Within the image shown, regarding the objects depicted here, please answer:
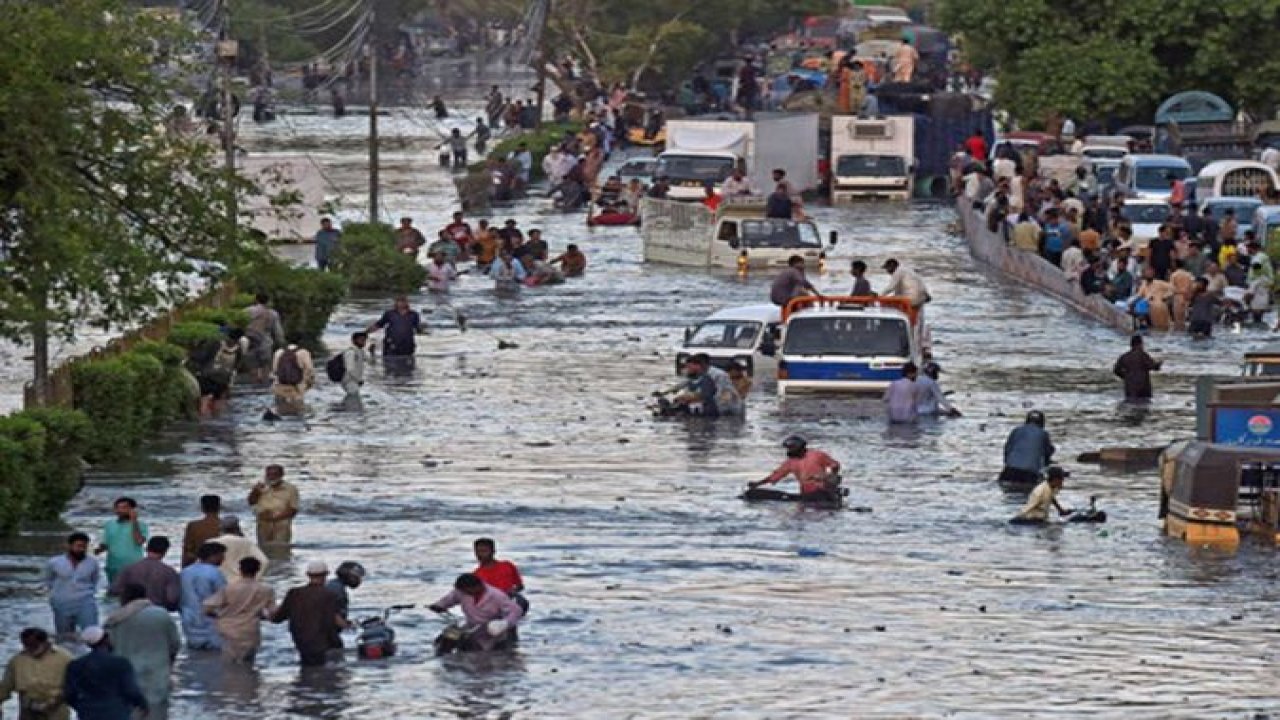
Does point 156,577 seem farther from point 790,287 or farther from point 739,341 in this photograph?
point 790,287

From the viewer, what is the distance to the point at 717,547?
32719mm

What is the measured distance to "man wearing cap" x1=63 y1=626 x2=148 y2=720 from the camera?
22.4 m

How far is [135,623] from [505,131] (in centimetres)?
7578

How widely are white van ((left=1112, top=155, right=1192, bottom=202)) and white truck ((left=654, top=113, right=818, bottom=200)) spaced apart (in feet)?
33.0

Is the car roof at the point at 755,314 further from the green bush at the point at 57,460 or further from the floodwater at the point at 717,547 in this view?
the green bush at the point at 57,460

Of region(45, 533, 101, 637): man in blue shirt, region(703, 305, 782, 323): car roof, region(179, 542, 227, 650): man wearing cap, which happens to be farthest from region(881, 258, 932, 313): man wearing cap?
region(45, 533, 101, 637): man in blue shirt

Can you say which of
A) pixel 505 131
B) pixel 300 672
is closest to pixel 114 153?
pixel 300 672

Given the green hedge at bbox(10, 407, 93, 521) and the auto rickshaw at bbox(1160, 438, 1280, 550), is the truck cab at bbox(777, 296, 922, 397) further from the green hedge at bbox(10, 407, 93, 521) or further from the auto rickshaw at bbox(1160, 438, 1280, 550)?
the green hedge at bbox(10, 407, 93, 521)

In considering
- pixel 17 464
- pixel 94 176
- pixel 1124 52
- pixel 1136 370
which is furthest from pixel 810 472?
pixel 1124 52

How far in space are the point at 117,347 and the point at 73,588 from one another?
15146 millimetres

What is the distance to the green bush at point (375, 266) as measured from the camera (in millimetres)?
59312

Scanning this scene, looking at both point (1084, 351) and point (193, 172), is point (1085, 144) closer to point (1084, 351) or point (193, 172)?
point (1084, 351)

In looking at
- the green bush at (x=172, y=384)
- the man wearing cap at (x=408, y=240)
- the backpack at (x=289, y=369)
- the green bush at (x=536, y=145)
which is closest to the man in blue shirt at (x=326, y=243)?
the man wearing cap at (x=408, y=240)

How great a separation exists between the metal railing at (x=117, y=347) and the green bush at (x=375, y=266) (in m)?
9.47
